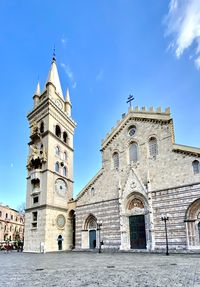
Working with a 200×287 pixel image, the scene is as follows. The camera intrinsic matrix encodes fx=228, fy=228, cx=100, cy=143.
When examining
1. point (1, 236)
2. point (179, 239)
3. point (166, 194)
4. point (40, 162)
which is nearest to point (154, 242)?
point (179, 239)

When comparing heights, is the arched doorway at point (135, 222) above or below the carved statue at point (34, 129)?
below

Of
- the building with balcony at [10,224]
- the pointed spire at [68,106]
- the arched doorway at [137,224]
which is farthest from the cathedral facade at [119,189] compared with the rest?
the building with balcony at [10,224]

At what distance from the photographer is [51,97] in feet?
125

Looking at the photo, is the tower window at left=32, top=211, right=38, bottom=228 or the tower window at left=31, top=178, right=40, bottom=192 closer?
the tower window at left=32, top=211, right=38, bottom=228

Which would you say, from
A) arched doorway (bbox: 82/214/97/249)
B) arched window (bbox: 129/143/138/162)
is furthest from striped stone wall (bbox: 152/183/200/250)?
arched doorway (bbox: 82/214/97/249)

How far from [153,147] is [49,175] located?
51.3 ft

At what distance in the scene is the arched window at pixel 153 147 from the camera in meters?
27.9

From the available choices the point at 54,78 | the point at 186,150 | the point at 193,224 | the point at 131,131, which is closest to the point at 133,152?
the point at 131,131

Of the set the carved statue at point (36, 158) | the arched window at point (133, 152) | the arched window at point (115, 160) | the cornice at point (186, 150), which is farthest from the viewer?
the carved statue at point (36, 158)

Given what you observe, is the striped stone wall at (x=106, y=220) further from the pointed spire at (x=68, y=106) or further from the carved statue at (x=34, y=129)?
the pointed spire at (x=68, y=106)

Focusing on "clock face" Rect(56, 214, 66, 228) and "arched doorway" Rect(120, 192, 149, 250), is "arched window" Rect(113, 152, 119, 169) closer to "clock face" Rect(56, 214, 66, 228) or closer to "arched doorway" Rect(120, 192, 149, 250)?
"arched doorway" Rect(120, 192, 149, 250)

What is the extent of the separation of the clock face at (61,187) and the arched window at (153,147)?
1541 cm

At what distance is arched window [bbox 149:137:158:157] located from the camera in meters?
27.9

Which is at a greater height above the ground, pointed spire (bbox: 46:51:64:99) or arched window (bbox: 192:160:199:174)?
pointed spire (bbox: 46:51:64:99)
